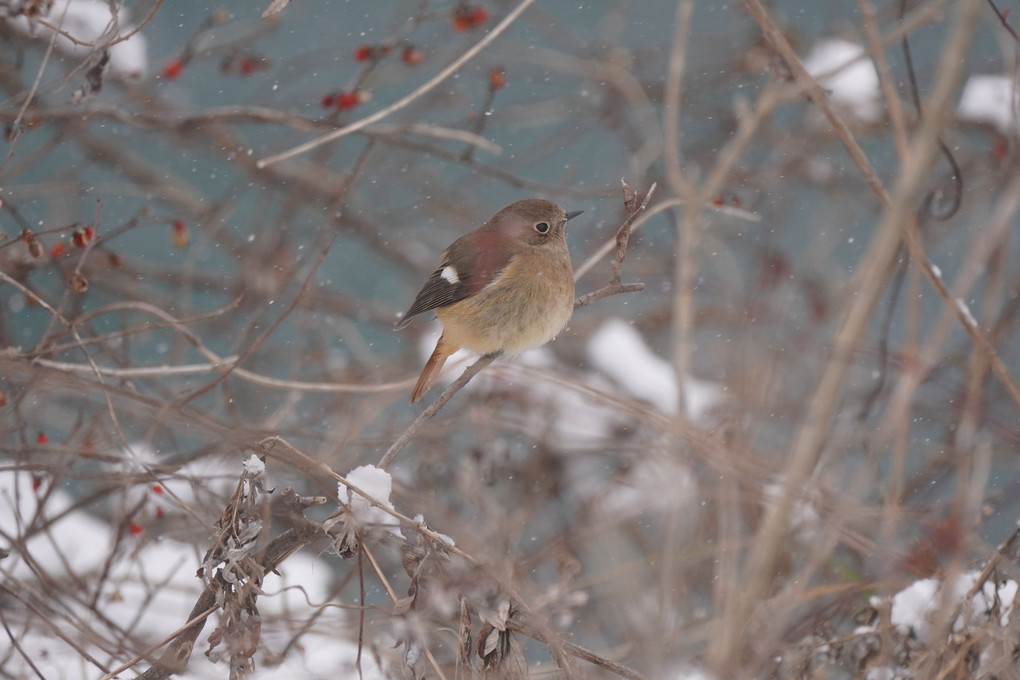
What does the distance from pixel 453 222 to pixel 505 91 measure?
1.09 m

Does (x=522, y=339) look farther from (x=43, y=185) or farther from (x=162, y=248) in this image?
(x=162, y=248)

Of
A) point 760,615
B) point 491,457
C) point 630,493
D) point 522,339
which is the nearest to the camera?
point 760,615

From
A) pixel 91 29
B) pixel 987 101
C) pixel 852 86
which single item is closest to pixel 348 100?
pixel 91 29

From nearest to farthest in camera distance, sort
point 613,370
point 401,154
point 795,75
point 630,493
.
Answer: point 795,75 < point 630,493 < point 613,370 < point 401,154

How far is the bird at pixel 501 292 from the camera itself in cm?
343

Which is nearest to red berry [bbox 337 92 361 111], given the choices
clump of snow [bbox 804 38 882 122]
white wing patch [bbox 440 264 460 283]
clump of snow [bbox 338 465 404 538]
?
white wing patch [bbox 440 264 460 283]

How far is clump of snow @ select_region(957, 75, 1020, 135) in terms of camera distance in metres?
4.68

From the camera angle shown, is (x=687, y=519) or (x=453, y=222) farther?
(x=453, y=222)

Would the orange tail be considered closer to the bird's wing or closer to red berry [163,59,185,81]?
the bird's wing

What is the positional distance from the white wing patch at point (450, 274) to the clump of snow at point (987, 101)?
2984mm

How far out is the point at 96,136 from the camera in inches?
226

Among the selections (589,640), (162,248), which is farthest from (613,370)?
(162,248)

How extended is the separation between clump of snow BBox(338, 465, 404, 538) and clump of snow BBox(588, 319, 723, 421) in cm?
315

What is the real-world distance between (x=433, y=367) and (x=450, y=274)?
0.37 m
